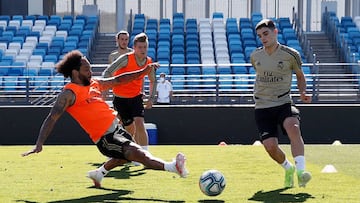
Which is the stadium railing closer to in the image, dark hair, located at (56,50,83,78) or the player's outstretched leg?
the player's outstretched leg

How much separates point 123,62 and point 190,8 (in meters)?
23.5

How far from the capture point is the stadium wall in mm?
19562

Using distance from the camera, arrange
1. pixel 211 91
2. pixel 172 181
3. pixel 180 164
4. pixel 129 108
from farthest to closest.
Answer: pixel 211 91 < pixel 129 108 < pixel 172 181 < pixel 180 164

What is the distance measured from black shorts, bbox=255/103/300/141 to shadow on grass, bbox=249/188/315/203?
36.4 inches

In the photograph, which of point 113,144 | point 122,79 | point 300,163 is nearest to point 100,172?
point 113,144

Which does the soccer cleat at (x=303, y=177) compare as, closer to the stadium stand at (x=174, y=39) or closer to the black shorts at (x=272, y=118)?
the black shorts at (x=272, y=118)

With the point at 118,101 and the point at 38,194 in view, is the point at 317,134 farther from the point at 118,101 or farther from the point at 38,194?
the point at 38,194

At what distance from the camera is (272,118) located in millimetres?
8953

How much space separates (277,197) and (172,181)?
5.91ft

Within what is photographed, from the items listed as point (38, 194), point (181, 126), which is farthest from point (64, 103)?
point (181, 126)

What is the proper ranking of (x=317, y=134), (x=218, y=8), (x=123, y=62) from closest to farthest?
(x=123, y=62) < (x=317, y=134) < (x=218, y=8)

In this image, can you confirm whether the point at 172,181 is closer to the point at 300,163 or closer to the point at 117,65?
the point at 300,163

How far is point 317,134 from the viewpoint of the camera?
1952 cm

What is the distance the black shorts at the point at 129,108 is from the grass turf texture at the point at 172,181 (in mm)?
722
